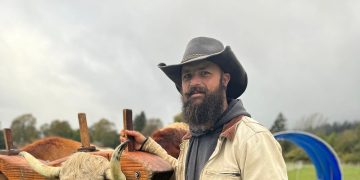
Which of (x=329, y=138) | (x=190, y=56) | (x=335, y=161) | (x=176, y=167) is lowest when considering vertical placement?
(x=329, y=138)

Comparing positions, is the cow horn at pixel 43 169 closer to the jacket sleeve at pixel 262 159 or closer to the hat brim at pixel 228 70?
the hat brim at pixel 228 70

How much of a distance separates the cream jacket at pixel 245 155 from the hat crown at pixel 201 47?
63cm

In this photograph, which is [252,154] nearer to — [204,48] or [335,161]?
[204,48]

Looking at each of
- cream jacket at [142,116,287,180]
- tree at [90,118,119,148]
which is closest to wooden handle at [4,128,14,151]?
cream jacket at [142,116,287,180]

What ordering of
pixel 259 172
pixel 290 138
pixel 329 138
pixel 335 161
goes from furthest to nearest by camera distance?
pixel 329 138 → pixel 290 138 → pixel 335 161 → pixel 259 172

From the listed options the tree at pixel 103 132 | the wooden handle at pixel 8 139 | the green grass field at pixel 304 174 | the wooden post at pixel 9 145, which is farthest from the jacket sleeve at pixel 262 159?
the tree at pixel 103 132

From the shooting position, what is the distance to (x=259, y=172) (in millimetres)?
3459

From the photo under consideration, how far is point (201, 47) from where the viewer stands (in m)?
4.16

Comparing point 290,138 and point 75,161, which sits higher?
point 75,161

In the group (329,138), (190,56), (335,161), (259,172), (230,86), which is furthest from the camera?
(329,138)

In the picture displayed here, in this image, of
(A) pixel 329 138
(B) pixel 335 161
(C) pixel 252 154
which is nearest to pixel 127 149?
(C) pixel 252 154

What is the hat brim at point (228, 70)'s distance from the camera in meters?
4.04

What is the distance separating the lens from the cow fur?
6983 mm

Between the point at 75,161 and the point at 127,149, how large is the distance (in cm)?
51
